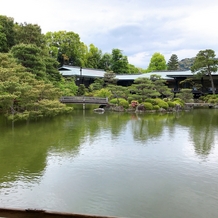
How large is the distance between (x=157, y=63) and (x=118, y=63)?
10733 millimetres

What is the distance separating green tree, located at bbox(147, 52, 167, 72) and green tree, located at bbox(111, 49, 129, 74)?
8058 millimetres

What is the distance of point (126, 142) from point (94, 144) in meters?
1.41

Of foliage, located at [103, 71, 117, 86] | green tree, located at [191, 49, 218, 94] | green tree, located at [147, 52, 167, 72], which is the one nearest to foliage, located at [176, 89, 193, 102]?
green tree, located at [191, 49, 218, 94]

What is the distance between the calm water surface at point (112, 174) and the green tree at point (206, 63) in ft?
62.8

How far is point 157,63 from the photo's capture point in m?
50.0

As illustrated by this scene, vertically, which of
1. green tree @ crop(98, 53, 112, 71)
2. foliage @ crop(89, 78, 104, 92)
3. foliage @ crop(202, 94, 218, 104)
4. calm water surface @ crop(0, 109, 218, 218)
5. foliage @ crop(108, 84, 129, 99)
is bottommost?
calm water surface @ crop(0, 109, 218, 218)

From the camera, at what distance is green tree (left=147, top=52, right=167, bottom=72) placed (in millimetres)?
49484

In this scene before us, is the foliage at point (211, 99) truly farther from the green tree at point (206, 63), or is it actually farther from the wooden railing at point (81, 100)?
the wooden railing at point (81, 100)

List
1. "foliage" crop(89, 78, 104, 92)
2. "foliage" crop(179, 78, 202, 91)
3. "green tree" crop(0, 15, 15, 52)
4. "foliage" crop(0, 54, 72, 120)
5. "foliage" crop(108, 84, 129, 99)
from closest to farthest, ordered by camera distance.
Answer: "foliage" crop(0, 54, 72, 120), "green tree" crop(0, 15, 15, 52), "foliage" crop(108, 84, 129, 99), "foliage" crop(89, 78, 104, 92), "foliage" crop(179, 78, 202, 91)

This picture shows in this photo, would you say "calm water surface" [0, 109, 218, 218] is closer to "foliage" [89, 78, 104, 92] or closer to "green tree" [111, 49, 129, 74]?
"foliage" [89, 78, 104, 92]

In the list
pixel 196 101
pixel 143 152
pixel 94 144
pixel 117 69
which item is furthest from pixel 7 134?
pixel 117 69

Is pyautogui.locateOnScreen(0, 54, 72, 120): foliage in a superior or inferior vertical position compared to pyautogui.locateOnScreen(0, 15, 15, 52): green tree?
inferior

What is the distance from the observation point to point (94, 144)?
10023 mm

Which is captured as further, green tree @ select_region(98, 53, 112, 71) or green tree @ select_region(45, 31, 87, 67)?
green tree @ select_region(98, 53, 112, 71)
